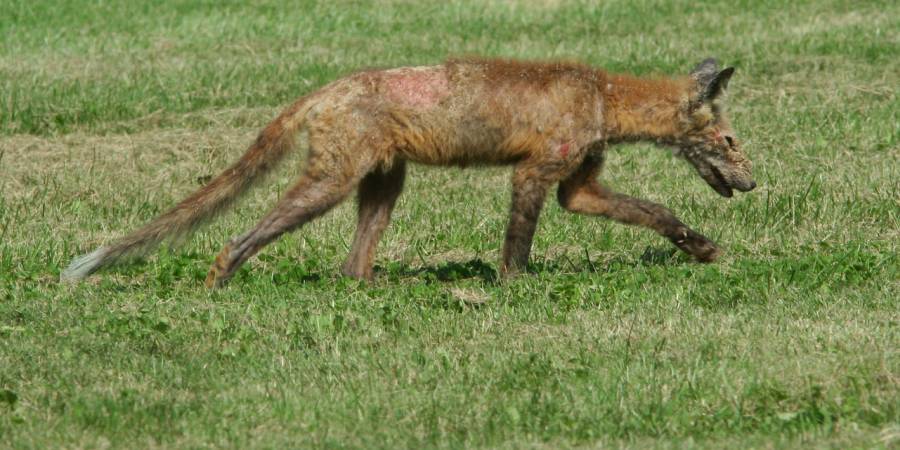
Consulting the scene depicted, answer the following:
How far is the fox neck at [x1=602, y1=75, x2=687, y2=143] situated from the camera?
10336mm

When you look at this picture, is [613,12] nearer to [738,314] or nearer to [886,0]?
[886,0]

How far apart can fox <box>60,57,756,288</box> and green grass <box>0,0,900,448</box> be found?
1.33ft

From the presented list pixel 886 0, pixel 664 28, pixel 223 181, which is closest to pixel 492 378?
pixel 223 181

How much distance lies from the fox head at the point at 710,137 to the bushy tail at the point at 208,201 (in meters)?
2.94

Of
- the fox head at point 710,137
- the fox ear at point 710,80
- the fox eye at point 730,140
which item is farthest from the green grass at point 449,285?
the fox ear at point 710,80

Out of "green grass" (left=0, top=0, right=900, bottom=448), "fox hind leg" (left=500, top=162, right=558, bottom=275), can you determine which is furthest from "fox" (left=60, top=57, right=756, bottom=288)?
"green grass" (left=0, top=0, right=900, bottom=448)

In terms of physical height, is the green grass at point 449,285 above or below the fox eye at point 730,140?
below

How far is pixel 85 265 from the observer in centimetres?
953

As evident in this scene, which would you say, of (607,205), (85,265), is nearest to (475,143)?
(607,205)

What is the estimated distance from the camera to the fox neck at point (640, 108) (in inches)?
407

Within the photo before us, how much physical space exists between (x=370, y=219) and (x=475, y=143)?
1080mm

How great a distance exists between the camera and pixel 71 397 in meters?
7.34

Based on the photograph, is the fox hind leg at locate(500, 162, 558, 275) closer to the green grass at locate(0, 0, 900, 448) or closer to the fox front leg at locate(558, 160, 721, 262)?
the green grass at locate(0, 0, 900, 448)

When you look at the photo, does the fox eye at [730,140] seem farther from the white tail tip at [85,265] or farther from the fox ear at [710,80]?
the white tail tip at [85,265]
